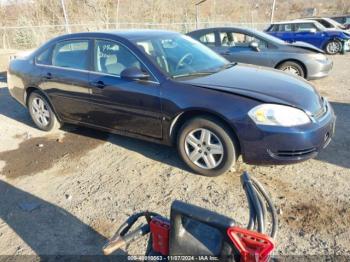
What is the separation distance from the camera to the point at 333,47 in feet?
44.4

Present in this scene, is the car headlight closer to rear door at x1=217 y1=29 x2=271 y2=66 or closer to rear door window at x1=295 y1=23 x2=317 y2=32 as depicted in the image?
rear door at x1=217 y1=29 x2=271 y2=66

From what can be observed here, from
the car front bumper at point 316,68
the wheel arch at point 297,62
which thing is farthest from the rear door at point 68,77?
A: the car front bumper at point 316,68

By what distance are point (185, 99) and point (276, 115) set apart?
95 cm

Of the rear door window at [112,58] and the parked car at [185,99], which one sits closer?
the parked car at [185,99]

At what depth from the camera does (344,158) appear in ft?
12.5

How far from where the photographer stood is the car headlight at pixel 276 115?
309cm

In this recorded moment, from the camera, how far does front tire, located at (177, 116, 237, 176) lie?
3.33 metres

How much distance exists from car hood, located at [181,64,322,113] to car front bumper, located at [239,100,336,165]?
254 mm

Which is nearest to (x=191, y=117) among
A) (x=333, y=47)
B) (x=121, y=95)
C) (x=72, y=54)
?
(x=121, y=95)

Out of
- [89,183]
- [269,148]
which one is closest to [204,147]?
[269,148]

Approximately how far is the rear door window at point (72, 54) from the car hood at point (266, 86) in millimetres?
1615

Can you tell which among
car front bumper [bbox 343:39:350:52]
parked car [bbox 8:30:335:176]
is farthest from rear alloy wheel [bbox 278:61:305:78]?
car front bumper [bbox 343:39:350:52]

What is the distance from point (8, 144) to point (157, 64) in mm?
2820

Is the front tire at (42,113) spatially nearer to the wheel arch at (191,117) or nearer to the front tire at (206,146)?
the wheel arch at (191,117)
